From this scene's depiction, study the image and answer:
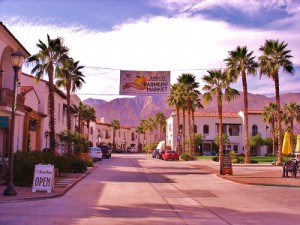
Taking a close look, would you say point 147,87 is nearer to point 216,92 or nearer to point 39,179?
point 39,179

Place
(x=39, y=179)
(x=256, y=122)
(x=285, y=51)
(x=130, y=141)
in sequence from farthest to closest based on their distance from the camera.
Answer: (x=130, y=141)
(x=256, y=122)
(x=285, y=51)
(x=39, y=179)

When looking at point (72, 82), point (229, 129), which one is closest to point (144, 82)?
point (72, 82)

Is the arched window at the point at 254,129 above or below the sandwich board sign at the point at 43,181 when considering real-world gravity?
above

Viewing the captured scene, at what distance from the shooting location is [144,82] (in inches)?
1119


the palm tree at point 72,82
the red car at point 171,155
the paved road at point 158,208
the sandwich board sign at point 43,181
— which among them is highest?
the palm tree at point 72,82

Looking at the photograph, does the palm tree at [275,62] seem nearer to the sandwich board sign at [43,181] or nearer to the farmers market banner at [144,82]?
the farmers market banner at [144,82]

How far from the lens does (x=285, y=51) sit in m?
39.3

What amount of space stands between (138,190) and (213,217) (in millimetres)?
6795

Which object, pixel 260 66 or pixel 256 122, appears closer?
pixel 260 66

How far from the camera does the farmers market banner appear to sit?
28.1 m

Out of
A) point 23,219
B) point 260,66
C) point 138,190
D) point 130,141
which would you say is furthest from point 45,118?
point 130,141

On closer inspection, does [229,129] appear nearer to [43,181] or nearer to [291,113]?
[291,113]

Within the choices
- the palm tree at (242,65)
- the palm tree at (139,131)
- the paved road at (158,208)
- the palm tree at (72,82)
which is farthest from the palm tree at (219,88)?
the palm tree at (139,131)

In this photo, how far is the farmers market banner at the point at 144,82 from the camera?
1107 inches
